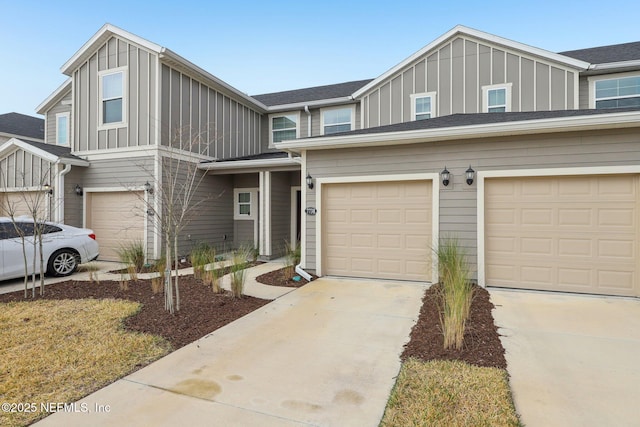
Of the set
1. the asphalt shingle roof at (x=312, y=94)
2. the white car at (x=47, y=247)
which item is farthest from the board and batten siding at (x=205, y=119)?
the white car at (x=47, y=247)

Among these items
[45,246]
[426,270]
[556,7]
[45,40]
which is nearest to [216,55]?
[45,40]

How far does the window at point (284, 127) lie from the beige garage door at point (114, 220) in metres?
5.99

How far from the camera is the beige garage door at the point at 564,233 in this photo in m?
5.38

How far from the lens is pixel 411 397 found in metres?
2.55

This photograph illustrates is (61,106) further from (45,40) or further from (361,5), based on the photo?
(361,5)

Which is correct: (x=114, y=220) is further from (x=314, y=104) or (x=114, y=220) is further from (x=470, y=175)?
(x=470, y=175)

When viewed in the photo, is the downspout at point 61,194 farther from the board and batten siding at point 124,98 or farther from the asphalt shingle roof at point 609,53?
the asphalt shingle roof at point 609,53

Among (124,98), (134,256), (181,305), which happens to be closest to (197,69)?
(124,98)

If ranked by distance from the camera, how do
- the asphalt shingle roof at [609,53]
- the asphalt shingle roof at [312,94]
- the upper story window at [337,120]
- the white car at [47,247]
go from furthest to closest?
the asphalt shingle roof at [312,94], the upper story window at [337,120], the asphalt shingle roof at [609,53], the white car at [47,247]

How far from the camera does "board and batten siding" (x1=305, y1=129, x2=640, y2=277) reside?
540 cm

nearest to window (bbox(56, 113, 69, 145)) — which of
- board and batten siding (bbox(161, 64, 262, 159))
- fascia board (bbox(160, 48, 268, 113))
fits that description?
board and batten siding (bbox(161, 64, 262, 159))

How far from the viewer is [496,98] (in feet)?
31.5

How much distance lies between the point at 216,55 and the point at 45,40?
267 inches

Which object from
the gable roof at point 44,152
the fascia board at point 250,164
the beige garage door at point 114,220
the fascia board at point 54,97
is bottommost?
the beige garage door at point 114,220
